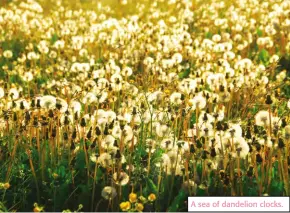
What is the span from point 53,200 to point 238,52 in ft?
13.6

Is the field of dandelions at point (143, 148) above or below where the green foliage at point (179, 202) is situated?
above

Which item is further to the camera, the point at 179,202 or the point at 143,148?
the point at 143,148

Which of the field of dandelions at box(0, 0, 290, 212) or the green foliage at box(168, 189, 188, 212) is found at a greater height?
the field of dandelions at box(0, 0, 290, 212)

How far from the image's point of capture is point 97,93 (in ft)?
13.2

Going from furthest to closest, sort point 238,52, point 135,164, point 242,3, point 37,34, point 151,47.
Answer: point 242,3, point 37,34, point 238,52, point 151,47, point 135,164

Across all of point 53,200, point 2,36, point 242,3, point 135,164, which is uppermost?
point 242,3

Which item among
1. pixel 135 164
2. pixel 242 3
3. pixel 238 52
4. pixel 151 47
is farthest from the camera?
pixel 242 3

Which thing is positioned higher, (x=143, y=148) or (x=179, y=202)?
(x=143, y=148)

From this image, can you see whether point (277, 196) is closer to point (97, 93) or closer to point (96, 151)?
point (96, 151)

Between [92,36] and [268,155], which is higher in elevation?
[92,36]

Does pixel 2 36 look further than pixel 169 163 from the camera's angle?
Yes

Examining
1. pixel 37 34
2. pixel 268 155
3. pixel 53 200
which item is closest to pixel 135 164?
pixel 53 200

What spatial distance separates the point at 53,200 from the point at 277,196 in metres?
1.25

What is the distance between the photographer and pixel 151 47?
5797mm
